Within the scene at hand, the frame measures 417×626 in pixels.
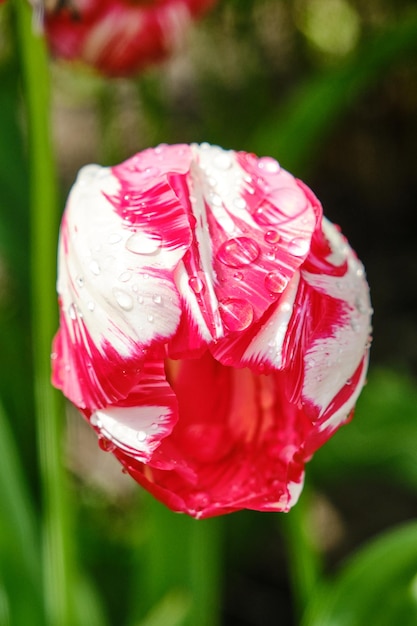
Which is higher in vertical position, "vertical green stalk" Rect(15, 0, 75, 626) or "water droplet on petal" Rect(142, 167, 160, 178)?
"water droplet on petal" Rect(142, 167, 160, 178)

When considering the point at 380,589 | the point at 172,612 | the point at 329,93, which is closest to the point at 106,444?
the point at 380,589

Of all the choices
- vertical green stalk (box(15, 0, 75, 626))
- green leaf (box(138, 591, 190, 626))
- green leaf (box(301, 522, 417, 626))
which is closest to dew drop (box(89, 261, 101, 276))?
vertical green stalk (box(15, 0, 75, 626))

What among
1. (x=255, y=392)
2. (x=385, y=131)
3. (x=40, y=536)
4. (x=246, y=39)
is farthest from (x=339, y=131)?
(x=255, y=392)

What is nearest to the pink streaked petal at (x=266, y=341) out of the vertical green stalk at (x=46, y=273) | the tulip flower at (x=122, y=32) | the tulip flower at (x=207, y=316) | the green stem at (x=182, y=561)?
the tulip flower at (x=207, y=316)

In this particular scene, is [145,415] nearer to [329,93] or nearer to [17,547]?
[17,547]

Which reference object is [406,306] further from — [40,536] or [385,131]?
[40,536]

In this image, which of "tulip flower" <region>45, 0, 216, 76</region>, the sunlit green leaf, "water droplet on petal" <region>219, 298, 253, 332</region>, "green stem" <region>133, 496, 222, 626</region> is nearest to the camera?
"water droplet on petal" <region>219, 298, 253, 332</region>

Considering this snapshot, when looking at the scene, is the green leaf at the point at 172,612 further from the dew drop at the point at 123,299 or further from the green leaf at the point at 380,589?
the dew drop at the point at 123,299

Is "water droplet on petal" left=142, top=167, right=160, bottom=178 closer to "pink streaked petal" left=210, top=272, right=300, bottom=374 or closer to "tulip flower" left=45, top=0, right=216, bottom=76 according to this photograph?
"pink streaked petal" left=210, top=272, right=300, bottom=374
